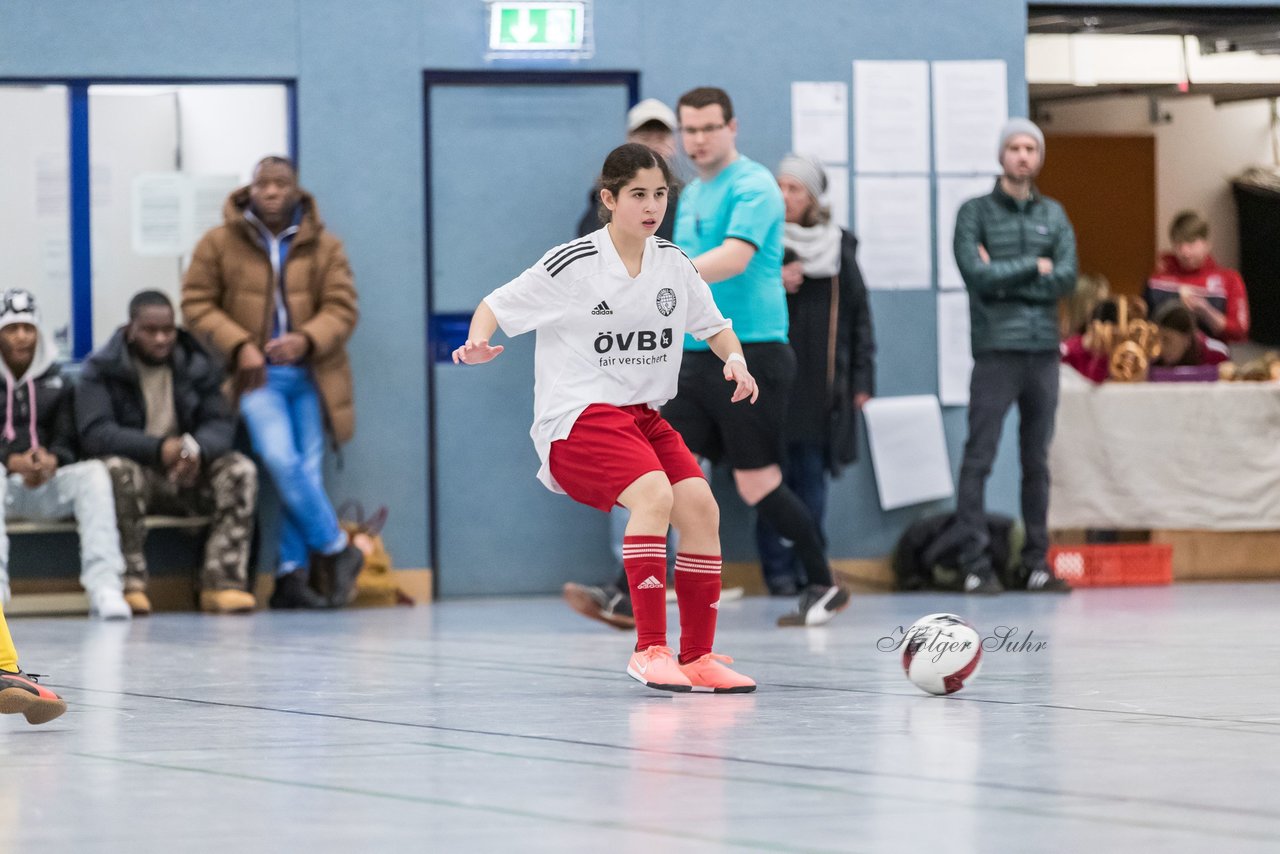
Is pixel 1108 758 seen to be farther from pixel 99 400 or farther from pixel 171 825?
pixel 99 400

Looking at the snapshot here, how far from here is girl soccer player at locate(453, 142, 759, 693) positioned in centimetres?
521

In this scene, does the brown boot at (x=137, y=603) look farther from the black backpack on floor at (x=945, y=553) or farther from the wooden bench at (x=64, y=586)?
the black backpack on floor at (x=945, y=553)

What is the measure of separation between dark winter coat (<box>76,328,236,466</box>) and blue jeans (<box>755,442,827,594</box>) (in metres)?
2.70

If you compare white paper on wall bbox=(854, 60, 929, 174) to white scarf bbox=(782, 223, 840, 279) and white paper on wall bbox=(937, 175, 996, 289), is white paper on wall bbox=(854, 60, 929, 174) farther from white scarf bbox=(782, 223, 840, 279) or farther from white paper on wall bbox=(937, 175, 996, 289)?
white scarf bbox=(782, 223, 840, 279)

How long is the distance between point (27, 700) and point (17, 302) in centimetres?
507

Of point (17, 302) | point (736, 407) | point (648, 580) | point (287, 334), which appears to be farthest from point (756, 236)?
point (17, 302)

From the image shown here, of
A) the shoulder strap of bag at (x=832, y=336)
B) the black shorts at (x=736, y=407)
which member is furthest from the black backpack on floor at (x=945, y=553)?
the black shorts at (x=736, y=407)

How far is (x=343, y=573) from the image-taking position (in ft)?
30.6

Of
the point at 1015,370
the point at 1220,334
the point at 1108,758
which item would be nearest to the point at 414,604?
the point at 1015,370

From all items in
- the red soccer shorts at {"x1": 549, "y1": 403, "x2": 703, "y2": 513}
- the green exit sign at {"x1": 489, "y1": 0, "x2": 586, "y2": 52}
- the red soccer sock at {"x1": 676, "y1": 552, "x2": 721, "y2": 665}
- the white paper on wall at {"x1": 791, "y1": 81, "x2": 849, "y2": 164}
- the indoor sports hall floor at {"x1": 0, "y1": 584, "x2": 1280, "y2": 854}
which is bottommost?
the indoor sports hall floor at {"x1": 0, "y1": 584, "x2": 1280, "y2": 854}

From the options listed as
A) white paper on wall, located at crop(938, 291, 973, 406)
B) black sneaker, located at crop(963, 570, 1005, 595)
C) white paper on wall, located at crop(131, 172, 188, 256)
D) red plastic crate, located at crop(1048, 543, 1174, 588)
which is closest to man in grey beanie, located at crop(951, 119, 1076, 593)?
black sneaker, located at crop(963, 570, 1005, 595)

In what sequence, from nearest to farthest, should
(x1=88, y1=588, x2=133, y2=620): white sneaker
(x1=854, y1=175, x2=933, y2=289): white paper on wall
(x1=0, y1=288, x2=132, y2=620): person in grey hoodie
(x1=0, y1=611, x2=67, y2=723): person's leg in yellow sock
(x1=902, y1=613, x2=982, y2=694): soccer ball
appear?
(x1=0, y1=611, x2=67, y2=723): person's leg in yellow sock → (x1=902, y1=613, x2=982, y2=694): soccer ball → (x1=88, y1=588, x2=133, y2=620): white sneaker → (x1=0, y1=288, x2=132, y2=620): person in grey hoodie → (x1=854, y1=175, x2=933, y2=289): white paper on wall

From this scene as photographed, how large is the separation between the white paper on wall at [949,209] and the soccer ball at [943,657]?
5.44 metres

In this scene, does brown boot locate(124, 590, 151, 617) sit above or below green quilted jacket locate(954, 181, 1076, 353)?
below
